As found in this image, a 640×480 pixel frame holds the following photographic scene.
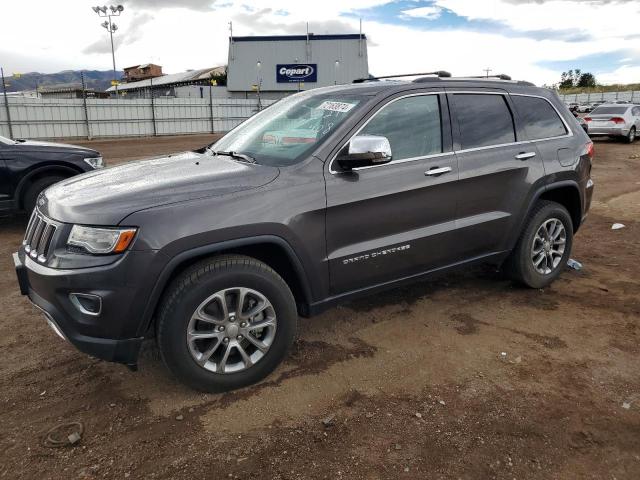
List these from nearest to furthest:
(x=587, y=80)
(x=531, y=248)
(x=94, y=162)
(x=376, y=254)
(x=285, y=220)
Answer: (x=285, y=220), (x=376, y=254), (x=531, y=248), (x=94, y=162), (x=587, y=80)

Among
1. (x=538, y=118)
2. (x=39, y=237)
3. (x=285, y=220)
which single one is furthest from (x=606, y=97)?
(x=39, y=237)

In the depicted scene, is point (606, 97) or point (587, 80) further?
point (587, 80)

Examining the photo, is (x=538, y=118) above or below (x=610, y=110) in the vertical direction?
below

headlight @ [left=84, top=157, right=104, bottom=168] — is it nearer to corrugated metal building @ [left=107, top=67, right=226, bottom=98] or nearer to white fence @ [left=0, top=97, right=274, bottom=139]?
white fence @ [left=0, top=97, right=274, bottom=139]

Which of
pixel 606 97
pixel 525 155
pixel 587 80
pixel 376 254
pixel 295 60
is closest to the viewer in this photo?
pixel 376 254

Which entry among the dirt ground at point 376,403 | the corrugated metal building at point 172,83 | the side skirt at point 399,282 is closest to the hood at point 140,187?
the side skirt at point 399,282

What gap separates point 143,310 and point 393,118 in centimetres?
208

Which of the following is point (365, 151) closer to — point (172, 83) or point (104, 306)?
point (104, 306)

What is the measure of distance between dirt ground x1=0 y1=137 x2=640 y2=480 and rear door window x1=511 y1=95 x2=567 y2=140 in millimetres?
1475

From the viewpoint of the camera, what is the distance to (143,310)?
105 inches

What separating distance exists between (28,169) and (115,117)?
21194 millimetres

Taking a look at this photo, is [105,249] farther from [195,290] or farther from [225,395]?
A: [225,395]

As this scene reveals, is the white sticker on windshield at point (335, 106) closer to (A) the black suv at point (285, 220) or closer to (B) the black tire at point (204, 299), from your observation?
(A) the black suv at point (285, 220)

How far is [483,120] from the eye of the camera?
4.04m
